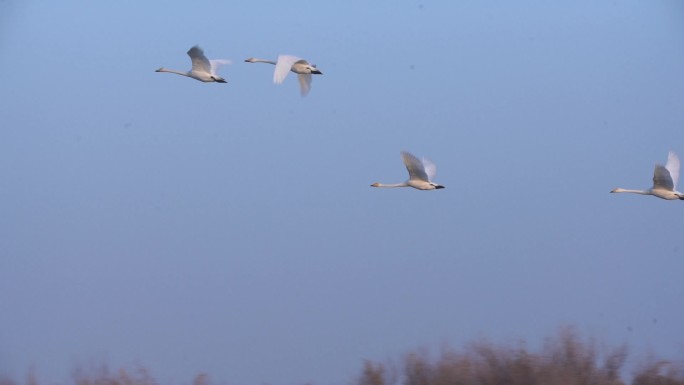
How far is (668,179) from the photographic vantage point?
2388 centimetres

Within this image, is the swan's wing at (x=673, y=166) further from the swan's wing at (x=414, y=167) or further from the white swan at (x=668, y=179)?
the swan's wing at (x=414, y=167)

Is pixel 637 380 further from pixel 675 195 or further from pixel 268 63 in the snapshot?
pixel 268 63

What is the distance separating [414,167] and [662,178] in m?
4.48

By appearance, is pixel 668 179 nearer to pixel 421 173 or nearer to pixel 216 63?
pixel 421 173

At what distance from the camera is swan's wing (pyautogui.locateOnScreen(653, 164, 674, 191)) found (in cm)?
2367

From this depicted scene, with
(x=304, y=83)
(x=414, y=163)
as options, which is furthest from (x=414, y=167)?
(x=304, y=83)

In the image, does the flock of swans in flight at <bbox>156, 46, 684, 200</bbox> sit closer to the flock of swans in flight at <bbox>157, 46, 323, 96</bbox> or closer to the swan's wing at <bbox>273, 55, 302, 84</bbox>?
the flock of swans in flight at <bbox>157, 46, 323, 96</bbox>

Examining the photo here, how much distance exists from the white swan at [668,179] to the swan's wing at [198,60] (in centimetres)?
803

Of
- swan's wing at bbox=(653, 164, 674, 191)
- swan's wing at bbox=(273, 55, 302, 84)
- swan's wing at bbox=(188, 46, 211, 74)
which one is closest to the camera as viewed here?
swan's wing at bbox=(273, 55, 302, 84)

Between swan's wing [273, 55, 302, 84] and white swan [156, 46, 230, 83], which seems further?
white swan [156, 46, 230, 83]

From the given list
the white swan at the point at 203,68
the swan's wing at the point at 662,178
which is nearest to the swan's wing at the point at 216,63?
the white swan at the point at 203,68

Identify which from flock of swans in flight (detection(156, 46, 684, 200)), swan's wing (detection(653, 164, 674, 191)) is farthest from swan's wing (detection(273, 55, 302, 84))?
swan's wing (detection(653, 164, 674, 191))

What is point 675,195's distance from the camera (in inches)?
945

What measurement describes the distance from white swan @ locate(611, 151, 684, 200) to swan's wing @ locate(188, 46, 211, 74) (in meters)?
8.03
